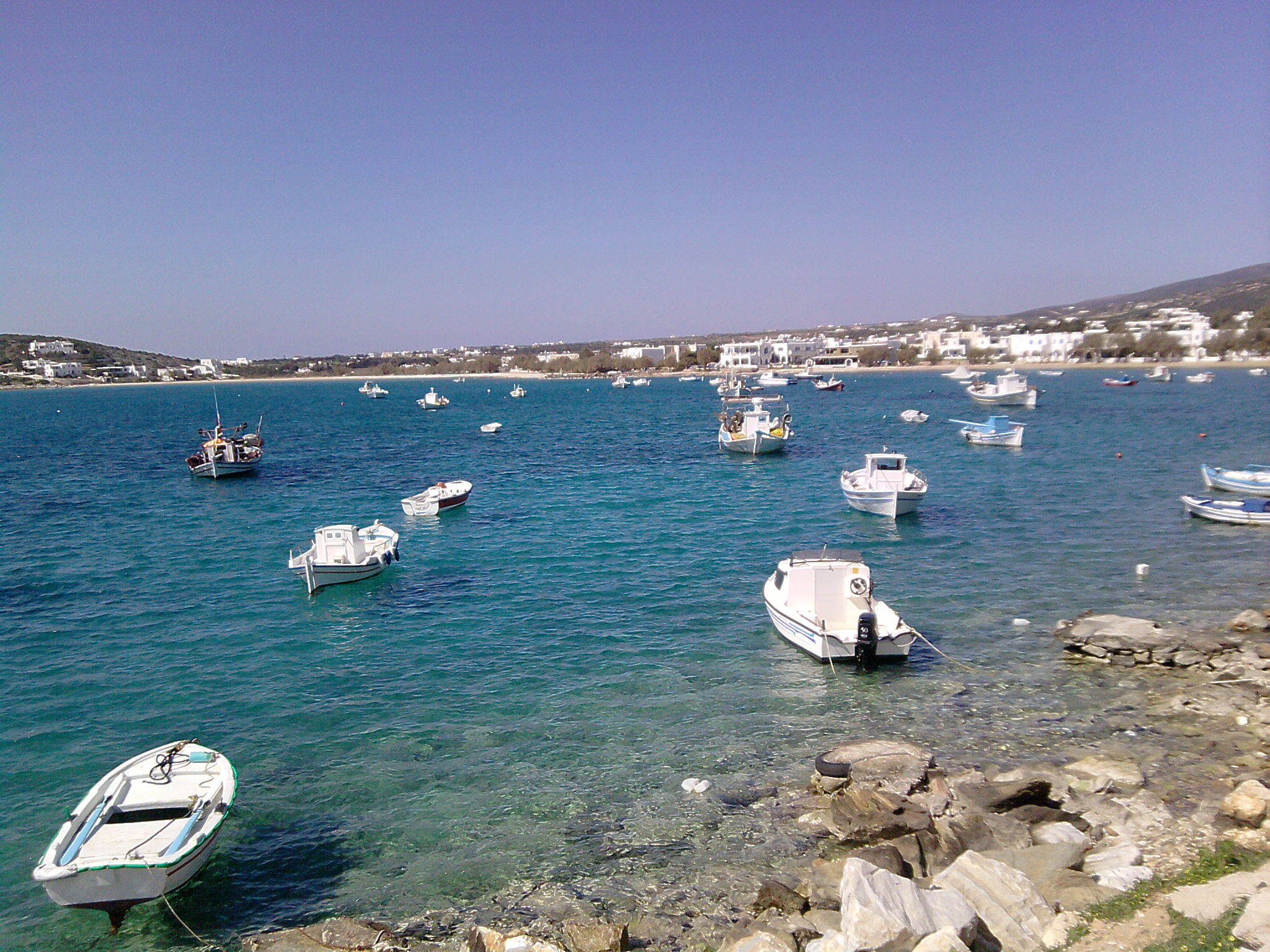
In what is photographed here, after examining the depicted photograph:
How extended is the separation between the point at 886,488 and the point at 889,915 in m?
29.7

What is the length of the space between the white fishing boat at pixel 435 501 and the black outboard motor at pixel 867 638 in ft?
83.6

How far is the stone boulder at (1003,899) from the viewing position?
8.67 metres

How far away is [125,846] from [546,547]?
2194 cm

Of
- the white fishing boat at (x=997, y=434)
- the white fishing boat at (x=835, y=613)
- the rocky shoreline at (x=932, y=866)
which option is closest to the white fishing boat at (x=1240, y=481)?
the white fishing boat at (x=997, y=434)

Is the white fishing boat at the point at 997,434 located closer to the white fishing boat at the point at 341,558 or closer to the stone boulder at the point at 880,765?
the white fishing boat at the point at 341,558

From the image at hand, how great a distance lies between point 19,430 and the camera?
97812 millimetres

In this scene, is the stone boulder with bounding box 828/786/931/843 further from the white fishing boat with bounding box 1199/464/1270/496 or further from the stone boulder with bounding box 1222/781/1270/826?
the white fishing boat with bounding box 1199/464/1270/496

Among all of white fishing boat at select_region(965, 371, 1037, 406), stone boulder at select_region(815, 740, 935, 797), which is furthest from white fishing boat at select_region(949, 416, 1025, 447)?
stone boulder at select_region(815, 740, 935, 797)

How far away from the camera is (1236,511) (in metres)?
32.3

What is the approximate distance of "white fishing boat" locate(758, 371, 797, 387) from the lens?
509ft

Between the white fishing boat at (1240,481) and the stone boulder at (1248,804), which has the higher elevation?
the stone boulder at (1248,804)

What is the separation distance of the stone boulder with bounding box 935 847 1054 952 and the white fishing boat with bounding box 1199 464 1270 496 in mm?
33513

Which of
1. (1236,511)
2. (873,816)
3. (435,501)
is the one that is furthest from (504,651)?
(1236,511)

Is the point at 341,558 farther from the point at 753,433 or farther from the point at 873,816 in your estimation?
the point at 753,433
